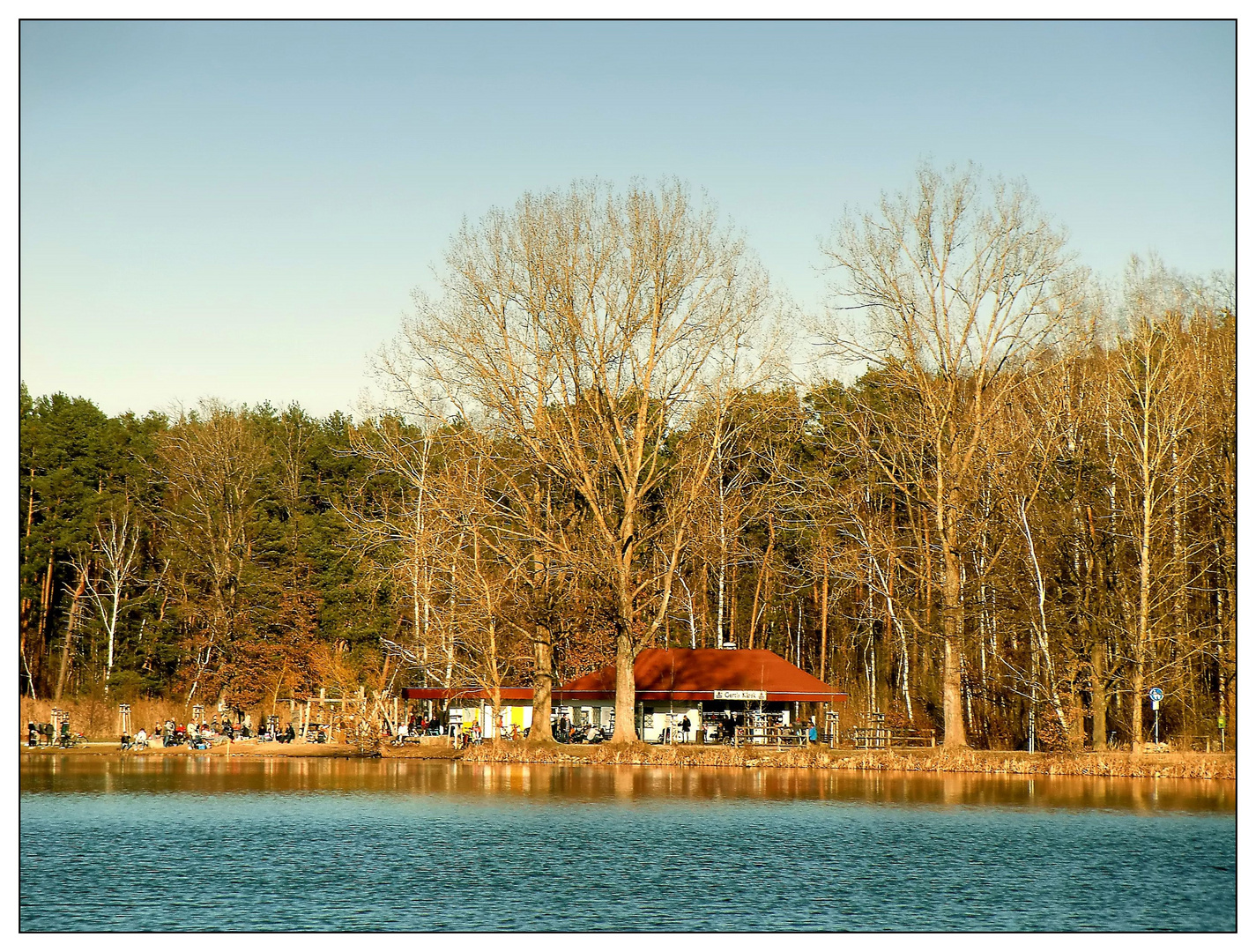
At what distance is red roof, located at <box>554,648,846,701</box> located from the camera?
156 feet

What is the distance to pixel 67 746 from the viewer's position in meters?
47.7

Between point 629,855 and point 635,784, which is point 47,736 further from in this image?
point 629,855

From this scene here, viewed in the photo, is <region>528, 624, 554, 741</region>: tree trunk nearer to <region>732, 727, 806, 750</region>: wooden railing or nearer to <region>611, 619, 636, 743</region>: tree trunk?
<region>611, 619, 636, 743</region>: tree trunk

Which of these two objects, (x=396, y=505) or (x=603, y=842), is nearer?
(x=603, y=842)

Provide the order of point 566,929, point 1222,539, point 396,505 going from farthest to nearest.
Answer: point 396,505
point 1222,539
point 566,929

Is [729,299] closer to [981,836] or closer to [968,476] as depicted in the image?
[968,476]

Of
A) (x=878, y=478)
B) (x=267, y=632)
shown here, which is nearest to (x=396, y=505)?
(x=267, y=632)

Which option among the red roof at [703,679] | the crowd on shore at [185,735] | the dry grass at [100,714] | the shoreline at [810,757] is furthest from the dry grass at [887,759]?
the dry grass at [100,714]

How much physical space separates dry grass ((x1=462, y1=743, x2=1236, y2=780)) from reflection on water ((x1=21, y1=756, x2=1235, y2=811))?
22.3 inches

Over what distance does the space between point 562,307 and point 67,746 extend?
2219cm

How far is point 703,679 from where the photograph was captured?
4794 centimetres

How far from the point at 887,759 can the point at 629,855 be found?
58.2ft

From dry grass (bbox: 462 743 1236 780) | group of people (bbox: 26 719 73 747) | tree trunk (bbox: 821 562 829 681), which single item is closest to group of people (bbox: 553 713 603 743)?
dry grass (bbox: 462 743 1236 780)

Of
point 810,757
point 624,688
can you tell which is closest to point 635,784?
point 810,757
